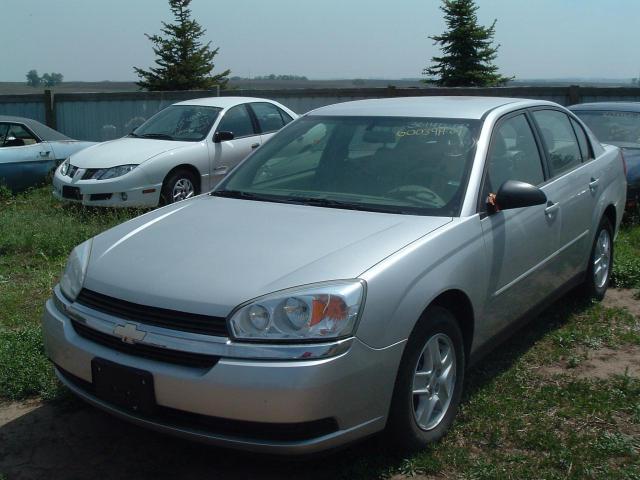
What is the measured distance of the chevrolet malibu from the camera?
9.68 feet

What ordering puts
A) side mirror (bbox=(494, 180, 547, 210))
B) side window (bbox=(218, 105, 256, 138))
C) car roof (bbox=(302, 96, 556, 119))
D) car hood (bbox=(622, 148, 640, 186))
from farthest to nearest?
side window (bbox=(218, 105, 256, 138)) → car hood (bbox=(622, 148, 640, 186)) → car roof (bbox=(302, 96, 556, 119)) → side mirror (bbox=(494, 180, 547, 210))

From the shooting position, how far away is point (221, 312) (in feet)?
9.82

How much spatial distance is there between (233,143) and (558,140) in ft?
19.5

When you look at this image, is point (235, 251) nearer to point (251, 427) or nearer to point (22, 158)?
point (251, 427)

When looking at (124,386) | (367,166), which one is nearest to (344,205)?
(367,166)

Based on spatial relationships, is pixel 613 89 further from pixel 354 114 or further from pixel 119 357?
pixel 119 357

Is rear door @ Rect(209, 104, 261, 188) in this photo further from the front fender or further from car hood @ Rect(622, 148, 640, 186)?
the front fender

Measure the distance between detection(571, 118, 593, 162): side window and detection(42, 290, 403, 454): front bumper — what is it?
3.02 m

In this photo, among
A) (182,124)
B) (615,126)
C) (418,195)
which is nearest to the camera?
(418,195)

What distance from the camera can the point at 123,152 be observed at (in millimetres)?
9656

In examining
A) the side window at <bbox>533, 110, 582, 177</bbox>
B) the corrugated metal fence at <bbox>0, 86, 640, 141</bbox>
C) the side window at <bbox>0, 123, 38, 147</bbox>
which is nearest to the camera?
the side window at <bbox>533, 110, 582, 177</bbox>

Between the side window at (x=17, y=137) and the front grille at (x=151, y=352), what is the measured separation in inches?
344

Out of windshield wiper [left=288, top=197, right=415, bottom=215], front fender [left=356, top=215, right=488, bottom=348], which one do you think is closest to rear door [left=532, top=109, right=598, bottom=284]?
front fender [left=356, top=215, right=488, bottom=348]

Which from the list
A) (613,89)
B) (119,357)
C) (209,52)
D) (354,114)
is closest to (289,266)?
(119,357)
